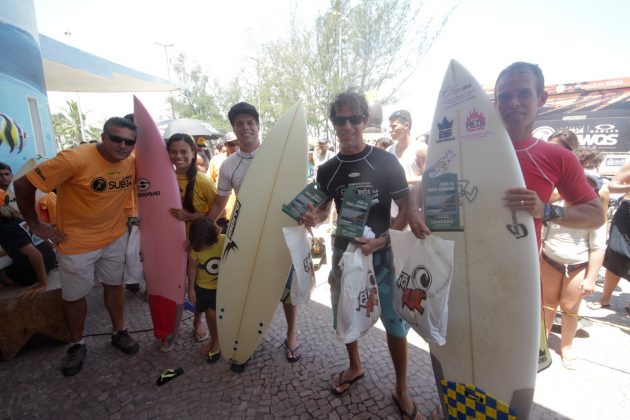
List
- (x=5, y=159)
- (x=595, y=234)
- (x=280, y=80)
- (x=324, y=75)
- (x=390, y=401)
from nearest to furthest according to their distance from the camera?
1. (x=390, y=401)
2. (x=595, y=234)
3. (x=5, y=159)
4. (x=324, y=75)
5. (x=280, y=80)

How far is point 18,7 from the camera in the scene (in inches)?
151

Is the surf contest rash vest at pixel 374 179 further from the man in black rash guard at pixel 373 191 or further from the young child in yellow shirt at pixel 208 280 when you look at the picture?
the young child in yellow shirt at pixel 208 280

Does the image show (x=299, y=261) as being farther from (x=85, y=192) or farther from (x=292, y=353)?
(x=85, y=192)

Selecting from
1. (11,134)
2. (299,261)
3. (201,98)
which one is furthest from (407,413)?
(201,98)

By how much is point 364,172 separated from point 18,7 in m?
5.28

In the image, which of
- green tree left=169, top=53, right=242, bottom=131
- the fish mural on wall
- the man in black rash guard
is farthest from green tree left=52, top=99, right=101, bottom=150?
the man in black rash guard

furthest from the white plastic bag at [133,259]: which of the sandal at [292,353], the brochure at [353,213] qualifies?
the brochure at [353,213]

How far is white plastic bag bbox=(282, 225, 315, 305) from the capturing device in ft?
6.01

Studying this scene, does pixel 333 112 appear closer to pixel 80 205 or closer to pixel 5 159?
pixel 80 205

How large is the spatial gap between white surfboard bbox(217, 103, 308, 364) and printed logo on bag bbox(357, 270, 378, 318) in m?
0.72

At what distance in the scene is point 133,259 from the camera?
2447 millimetres

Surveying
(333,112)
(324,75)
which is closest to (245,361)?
(333,112)

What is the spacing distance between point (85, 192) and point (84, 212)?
154 millimetres

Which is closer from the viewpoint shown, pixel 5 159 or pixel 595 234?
pixel 595 234
